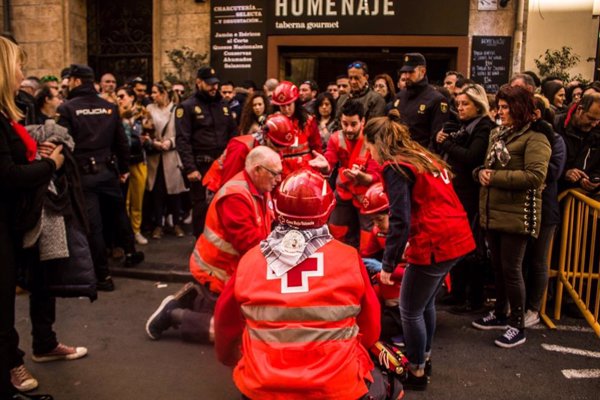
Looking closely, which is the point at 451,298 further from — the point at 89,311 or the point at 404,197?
the point at 89,311

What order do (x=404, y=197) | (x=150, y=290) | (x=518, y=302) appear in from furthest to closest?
(x=150, y=290) < (x=518, y=302) < (x=404, y=197)

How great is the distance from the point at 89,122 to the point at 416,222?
3801mm

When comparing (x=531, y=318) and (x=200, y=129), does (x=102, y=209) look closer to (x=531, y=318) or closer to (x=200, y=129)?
(x=200, y=129)

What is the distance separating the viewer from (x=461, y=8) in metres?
10.6

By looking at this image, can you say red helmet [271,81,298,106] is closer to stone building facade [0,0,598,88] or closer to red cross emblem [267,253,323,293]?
red cross emblem [267,253,323,293]

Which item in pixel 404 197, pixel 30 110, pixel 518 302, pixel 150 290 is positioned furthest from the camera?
pixel 150 290

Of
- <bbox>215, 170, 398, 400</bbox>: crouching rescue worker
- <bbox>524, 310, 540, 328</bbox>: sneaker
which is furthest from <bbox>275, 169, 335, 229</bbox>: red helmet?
<bbox>524, 310, 540, 328</bbox>: sneaker

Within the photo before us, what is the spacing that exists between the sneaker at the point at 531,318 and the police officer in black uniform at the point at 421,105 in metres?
1.90

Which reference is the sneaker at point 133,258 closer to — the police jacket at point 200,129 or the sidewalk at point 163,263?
the sidewalk at point 163,263

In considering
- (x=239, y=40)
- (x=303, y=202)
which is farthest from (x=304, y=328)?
(x=239, y=40)

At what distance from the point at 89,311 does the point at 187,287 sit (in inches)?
47.4

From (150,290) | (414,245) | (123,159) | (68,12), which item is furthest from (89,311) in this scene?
(68,12)

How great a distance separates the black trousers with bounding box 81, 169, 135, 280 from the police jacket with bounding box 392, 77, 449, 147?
3156 millimetres

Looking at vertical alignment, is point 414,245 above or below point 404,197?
below
